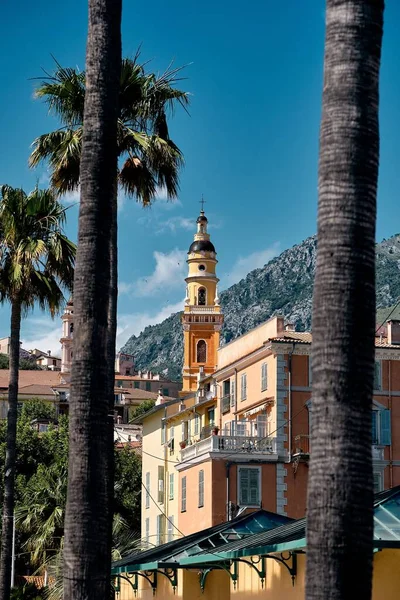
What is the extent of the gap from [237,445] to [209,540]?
28436mm

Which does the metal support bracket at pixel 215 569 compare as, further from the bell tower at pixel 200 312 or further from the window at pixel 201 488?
the bell tower at pixel 200 312

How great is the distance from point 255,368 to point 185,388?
60.9 metres

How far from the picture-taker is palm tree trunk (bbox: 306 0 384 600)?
9.49m

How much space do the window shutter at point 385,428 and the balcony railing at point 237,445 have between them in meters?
5.26

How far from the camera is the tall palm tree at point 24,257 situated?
33.1 m

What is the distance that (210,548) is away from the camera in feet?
89.5

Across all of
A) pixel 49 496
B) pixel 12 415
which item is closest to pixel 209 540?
pixel 12 415

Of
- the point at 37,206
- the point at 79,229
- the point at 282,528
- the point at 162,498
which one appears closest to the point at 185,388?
the point at 162,498

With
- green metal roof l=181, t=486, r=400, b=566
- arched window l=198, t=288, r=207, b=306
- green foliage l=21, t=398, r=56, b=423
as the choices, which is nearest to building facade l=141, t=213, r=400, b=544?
green metal roof l=181, t=486, r=400, b=566

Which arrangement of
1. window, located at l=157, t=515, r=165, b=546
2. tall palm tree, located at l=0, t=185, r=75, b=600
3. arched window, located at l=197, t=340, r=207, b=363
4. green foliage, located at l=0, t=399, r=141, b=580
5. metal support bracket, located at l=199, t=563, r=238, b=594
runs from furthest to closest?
arched window, located at l=197, t=340, r=207, b=363 < window, located at l=157, t=515, r=165, b=546 < green foliage, located at l=0, t=399, r=141, b=580 < tall palm tree, located at l=0, t=185, r=75, b=600 < metal support bracket, located at l=199, t=563, r=238, b=594

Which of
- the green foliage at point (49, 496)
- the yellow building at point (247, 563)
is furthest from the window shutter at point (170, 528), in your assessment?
the yellow building at point (247, 563)

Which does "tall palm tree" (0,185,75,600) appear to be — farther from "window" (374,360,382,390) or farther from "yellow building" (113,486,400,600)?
"window" (374,360,382,390)

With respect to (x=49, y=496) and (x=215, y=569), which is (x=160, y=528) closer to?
(x=49, y=496)

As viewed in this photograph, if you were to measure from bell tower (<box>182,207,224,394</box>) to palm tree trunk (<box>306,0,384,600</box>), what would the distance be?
361ft
